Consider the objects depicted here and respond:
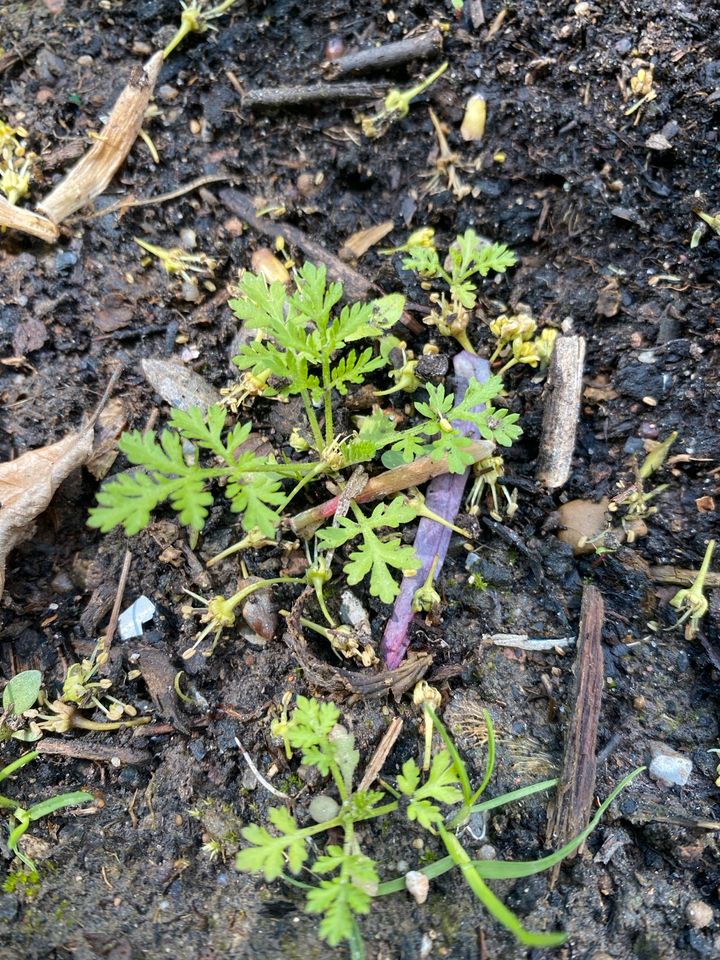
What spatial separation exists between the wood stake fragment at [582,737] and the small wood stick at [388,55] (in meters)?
2.24

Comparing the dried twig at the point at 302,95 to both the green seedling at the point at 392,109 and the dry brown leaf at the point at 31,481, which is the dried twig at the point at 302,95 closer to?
the green seedling at the point at 392,109

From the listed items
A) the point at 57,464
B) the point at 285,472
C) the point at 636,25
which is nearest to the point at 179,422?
the point at 285,472

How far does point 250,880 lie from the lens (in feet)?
6.55

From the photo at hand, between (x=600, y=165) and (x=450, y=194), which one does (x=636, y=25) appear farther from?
(x=450, y=194)

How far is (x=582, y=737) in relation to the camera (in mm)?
2145

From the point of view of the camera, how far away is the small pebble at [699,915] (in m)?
1.96

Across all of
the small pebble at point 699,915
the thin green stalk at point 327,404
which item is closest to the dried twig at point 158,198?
the thin green stalk at point 327,404

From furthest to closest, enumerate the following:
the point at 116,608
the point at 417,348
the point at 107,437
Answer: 1. the point at 417,348
2. the point at 107,437
3. the point at 116,608

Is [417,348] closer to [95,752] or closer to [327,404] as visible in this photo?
[327,404]

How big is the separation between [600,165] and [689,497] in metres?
1.35

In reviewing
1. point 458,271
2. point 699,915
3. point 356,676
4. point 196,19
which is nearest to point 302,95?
point 196,19

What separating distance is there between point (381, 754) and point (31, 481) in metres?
1.52

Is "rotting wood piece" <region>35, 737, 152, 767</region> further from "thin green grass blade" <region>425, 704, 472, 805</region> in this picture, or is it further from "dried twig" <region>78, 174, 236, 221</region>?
"dried twig" <region>78, 174, 236, 221</region>

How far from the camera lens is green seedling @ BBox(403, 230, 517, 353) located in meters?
2.50
